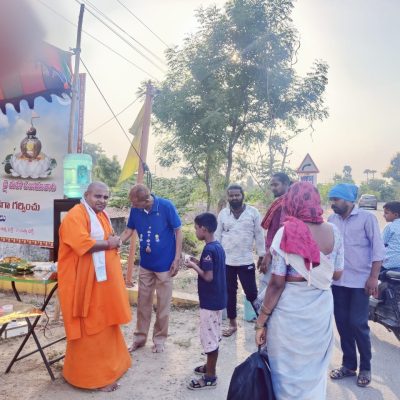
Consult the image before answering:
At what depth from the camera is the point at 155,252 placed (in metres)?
4.15

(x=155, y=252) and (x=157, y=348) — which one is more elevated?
(x=155, y=252)

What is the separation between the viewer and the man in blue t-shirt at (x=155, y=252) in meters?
4.13

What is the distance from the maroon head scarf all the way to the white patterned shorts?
135 cm

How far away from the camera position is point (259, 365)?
2383mm

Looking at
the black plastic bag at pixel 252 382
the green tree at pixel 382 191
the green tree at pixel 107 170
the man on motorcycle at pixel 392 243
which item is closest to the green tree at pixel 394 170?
the green tree at pixel 382 191

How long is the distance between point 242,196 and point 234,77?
207 inches

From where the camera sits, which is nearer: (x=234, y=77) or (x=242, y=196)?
(x=242, y=196)

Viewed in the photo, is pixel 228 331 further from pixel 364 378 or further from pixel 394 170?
pixel 394 170

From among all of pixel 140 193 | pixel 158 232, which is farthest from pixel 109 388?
pixel 140 193

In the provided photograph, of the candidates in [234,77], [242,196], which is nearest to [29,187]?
[242,196]

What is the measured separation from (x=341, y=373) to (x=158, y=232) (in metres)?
2.18

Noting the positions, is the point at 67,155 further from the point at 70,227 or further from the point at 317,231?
the point at 317,231

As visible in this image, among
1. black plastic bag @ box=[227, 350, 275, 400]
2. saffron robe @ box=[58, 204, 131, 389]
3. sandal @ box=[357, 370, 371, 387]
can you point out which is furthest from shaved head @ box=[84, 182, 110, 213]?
sandal @ box=[357, 370, 371, 387]

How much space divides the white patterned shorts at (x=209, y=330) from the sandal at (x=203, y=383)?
0.83ft
